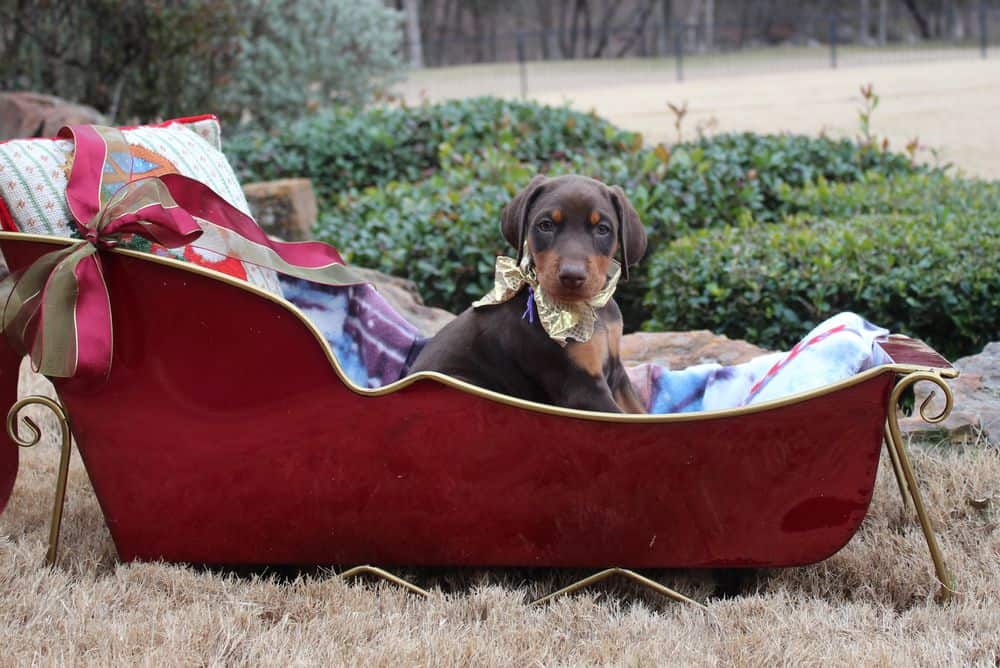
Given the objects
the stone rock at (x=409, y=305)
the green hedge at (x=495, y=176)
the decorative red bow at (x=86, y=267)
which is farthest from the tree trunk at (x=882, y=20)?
the decorative red bow at (x=86, y=267)

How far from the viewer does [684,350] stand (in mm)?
4363

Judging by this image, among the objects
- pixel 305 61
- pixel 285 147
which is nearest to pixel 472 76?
pixel 305 61

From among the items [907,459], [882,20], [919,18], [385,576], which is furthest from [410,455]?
[919,18]

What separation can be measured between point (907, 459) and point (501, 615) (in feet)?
3.72

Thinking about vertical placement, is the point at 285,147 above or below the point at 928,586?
above

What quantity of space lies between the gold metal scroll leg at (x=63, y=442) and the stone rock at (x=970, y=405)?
2.68 m

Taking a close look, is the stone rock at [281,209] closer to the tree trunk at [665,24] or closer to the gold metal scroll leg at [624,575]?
the gold metal scroll leg at [624,575]

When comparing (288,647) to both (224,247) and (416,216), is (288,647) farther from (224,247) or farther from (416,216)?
(416,216)

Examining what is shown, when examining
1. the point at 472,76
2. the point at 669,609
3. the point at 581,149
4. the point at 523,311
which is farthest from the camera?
the point at 472,76

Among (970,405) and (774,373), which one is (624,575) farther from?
(970,405)

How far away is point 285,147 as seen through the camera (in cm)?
855

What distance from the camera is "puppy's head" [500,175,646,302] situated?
280 cm

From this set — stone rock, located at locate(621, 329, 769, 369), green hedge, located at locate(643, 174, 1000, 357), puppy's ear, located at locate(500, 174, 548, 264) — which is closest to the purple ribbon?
puppy's ear, located at locate(500, 174, 548, 264)

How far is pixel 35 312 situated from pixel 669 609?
1837 millimetres
